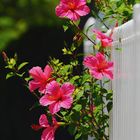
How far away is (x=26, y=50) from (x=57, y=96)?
3.51 meters

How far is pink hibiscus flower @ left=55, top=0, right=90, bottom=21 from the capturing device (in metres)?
4.43

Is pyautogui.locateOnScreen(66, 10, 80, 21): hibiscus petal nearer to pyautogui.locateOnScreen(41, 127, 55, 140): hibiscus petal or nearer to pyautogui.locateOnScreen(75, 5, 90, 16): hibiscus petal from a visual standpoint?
pyautogui.locateOnScreen(75, 5, 90, 16): hibiscus petal

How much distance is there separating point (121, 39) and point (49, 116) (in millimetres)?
767

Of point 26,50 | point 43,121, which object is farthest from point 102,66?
point 26,50

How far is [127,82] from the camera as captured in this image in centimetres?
377

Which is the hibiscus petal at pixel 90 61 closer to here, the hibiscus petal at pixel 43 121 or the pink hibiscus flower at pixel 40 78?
the pink hibiscus flower at pixel 40 78

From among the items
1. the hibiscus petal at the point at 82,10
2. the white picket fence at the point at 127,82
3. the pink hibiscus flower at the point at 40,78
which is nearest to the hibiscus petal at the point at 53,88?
the pink hibiscus flower at the point at 40,78

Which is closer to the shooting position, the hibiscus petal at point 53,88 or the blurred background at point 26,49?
the hibiscus petal at point 53,88

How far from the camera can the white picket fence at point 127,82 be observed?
3.42 meters

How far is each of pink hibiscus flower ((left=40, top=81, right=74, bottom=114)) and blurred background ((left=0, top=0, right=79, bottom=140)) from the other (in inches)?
124

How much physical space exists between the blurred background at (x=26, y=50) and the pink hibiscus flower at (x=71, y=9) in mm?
3014

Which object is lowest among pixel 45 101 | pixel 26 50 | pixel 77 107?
pixel 26 50

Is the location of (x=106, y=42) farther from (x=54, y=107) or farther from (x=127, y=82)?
(x=127, y=82)

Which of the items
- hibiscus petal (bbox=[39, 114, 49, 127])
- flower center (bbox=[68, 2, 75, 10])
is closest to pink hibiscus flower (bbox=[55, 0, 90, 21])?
flower center (bbox=[68, 2, 75, 10])
